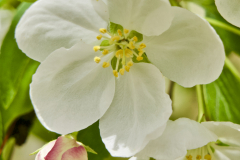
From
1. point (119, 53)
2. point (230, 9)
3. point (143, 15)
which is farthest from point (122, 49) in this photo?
point (230, 9)

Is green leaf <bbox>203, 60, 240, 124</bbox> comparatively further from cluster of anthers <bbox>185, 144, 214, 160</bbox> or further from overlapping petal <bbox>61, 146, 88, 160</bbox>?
overlapping petal <bbox>61, 146, 88, 160</bbox>

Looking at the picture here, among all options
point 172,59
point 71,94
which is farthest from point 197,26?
point 71,94

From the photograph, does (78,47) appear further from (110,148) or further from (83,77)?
(110,148)

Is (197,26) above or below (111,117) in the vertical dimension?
above

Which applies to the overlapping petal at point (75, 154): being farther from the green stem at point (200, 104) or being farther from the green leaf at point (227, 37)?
the green leaf at point (227, 37)

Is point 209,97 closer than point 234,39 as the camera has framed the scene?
Yes

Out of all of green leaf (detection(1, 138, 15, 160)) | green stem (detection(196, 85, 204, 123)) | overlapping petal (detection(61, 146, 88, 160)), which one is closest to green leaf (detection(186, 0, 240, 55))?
green stem (detection(196, 85, 204, 123))
